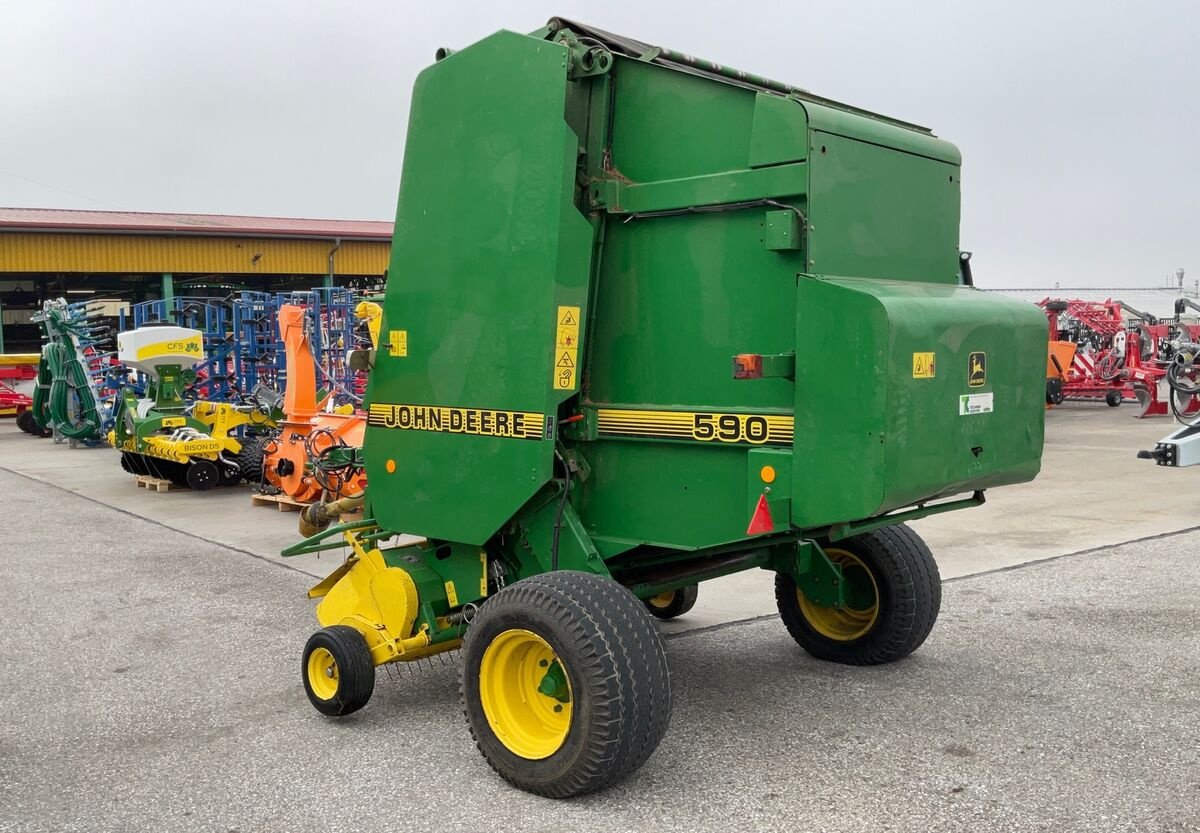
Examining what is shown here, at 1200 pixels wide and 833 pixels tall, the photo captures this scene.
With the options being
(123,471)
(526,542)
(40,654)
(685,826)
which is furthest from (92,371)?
(685,826)

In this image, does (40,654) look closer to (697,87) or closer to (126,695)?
(126,695)

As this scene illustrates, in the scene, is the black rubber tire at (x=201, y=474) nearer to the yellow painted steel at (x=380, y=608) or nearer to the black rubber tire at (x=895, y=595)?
the yellow painted steel at (x=380, y=608)

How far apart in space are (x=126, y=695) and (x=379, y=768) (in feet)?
5.20

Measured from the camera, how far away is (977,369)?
364cm

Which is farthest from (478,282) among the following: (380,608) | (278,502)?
(278,502)

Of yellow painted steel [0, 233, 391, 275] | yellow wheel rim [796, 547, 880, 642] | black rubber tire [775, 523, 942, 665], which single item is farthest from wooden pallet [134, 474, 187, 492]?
yellow painted steel [0, 233, 391, 275]

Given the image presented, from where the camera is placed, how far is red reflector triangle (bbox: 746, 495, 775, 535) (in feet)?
11.5

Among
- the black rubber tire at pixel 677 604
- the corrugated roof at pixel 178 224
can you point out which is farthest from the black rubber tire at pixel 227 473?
the corrugated roof at pixel 178 224

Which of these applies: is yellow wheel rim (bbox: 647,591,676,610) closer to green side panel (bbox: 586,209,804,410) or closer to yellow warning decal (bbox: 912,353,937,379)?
green side panel (bbox: 586,209,804,410)

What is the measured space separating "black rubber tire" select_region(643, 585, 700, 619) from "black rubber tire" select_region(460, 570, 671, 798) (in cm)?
217

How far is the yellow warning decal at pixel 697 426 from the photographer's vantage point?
11.6ft

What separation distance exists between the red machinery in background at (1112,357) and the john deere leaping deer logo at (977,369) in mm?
16425

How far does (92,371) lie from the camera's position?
16.9 m

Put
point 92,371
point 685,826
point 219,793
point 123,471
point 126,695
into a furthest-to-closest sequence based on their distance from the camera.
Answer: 1. point 92,371
2. point 123,471
3. point 126,695
4. point 219,793
5. point 685,826
